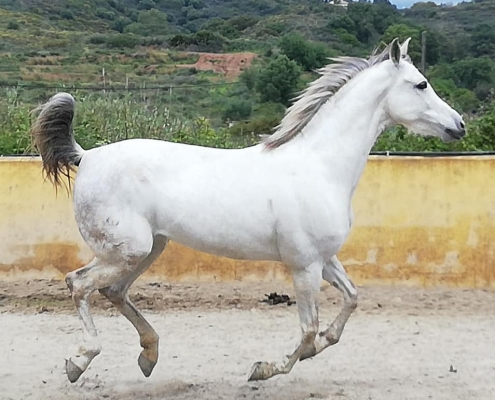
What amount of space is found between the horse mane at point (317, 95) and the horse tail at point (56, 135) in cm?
106

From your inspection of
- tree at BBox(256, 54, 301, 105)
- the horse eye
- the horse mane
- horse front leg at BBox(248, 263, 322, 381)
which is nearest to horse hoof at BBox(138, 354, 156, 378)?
horse front leg at BBox(248, 263, 322, 381)

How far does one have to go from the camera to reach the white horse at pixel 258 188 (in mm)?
3951

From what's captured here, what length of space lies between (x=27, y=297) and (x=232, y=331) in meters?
1.99

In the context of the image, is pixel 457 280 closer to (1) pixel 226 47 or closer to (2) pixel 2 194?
(2) pixel 2 194

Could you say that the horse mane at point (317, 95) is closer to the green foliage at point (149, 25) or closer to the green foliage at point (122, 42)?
the green foliage at point (122, 42)

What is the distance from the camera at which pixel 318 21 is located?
4762cm

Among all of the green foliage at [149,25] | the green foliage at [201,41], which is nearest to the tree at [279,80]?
the green foliage at [201,41]

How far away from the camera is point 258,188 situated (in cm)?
396

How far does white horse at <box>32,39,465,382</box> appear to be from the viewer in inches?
156

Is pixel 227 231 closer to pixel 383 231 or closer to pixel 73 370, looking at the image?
pixel 73 370

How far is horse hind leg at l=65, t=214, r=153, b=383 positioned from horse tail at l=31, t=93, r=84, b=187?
19.5 inches

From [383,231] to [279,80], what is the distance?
14.4 metres

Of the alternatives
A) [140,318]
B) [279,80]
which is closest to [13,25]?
[279,80]

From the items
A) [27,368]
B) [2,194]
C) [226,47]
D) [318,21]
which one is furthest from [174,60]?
[27,368]
